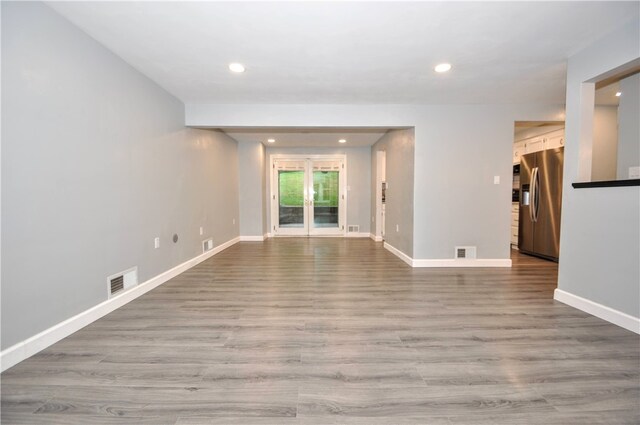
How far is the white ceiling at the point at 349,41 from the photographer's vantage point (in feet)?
6.06

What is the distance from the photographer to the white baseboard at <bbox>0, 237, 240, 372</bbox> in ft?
5.22

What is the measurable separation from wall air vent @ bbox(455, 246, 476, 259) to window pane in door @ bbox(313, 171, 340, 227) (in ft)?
11.7

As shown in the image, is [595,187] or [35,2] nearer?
[35,2]

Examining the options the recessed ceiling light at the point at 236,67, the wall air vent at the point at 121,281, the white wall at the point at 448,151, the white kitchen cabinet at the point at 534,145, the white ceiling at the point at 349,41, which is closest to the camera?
the white ceiling at the point at 349,41

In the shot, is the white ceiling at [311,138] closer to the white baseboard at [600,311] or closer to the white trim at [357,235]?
the white trim at [357,235]

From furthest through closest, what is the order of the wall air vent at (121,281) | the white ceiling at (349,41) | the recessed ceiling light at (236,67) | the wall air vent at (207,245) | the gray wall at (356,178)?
the gray wall at (356,178) < the wall air vent at (207,245) < the recessed ceiling light at (236,67) < the wall air vent at (121,281) < the white ceiling at (349,41)

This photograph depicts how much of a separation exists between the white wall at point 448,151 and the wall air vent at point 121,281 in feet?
7.12

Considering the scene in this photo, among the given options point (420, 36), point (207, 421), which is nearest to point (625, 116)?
point (420, 36)

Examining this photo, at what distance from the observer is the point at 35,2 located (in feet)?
5.62

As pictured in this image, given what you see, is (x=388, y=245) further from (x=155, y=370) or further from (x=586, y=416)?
(x=155, y=370)

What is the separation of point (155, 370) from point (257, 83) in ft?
9.31

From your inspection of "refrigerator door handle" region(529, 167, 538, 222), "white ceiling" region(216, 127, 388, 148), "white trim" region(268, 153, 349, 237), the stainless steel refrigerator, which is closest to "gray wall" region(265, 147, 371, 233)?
"white trim" region(268, 153, 349, 237)

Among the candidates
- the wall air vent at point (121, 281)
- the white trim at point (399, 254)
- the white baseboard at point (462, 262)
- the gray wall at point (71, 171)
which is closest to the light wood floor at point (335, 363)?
the wall air vent at point (121, 281)

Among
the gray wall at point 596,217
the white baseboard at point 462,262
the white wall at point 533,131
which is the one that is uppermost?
the white wall at point 533,131
